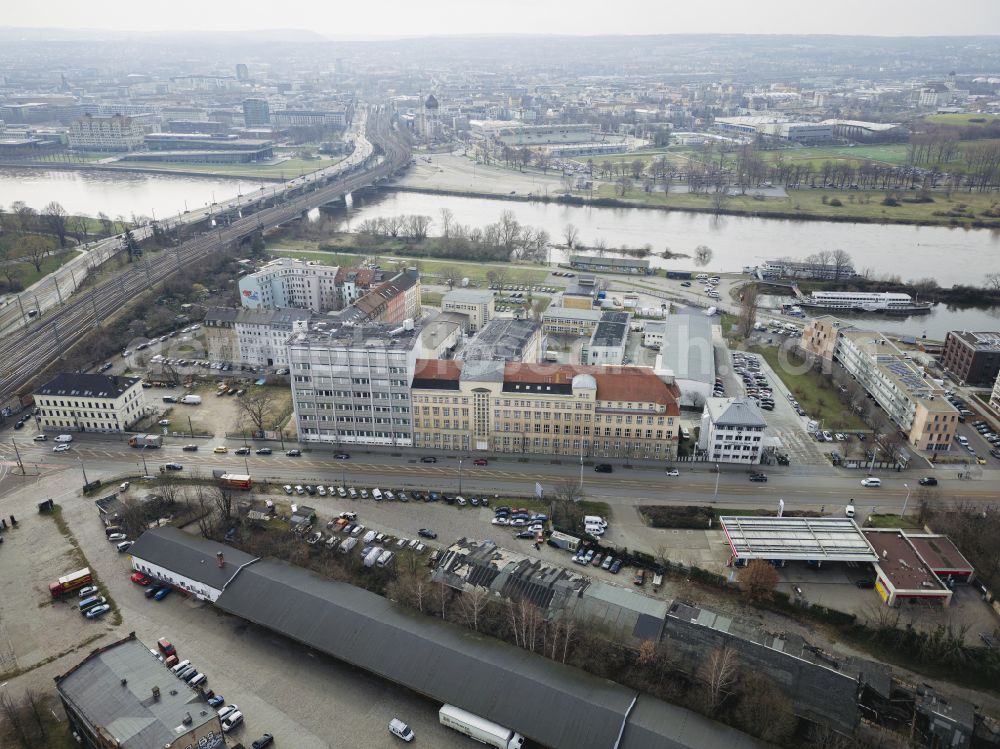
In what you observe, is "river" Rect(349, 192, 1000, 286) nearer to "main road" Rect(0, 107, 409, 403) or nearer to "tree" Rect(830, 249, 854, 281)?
"tree" Rect(830, 249, 854, 281)

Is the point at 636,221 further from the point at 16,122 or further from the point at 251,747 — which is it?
the point at 16,122

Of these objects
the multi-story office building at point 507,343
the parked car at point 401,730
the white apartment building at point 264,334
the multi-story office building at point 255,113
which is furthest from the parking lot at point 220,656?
the multi-story office building at point 255,113

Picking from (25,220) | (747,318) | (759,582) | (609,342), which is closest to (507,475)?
(759,582)

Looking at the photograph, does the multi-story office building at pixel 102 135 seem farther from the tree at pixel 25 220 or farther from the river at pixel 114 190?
the tree at pixel 25 220

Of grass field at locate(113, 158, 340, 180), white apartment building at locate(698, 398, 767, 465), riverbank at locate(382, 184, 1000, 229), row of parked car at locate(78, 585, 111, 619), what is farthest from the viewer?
grass field at locate(113, 158, 340, 180)

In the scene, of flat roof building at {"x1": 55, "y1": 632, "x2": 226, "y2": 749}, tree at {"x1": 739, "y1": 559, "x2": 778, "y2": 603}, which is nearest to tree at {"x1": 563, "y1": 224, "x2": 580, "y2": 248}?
tree at {"x1": 739, "y1": 559, "x2": 778, "y2": 603}

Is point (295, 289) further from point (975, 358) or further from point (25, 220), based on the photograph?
point (975, 358)
